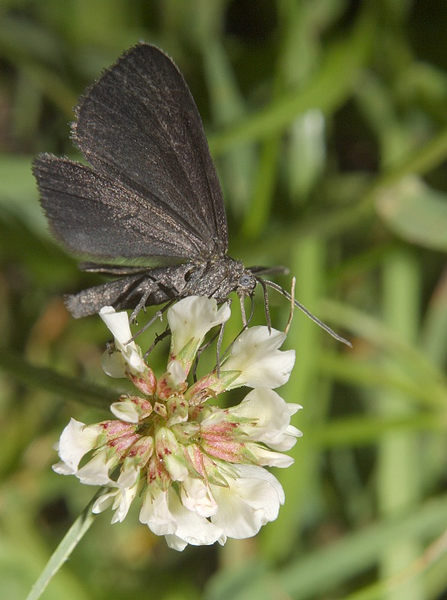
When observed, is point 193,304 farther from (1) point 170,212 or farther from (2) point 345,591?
(2) point 345,591

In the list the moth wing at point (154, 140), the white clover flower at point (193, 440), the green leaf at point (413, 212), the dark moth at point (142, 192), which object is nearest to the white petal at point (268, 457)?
the white clover flower at point (193, 440)

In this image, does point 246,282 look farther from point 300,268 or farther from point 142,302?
point 300,268

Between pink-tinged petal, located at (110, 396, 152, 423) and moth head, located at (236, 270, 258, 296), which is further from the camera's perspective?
moth head, located at (236, 270, 258, 296)

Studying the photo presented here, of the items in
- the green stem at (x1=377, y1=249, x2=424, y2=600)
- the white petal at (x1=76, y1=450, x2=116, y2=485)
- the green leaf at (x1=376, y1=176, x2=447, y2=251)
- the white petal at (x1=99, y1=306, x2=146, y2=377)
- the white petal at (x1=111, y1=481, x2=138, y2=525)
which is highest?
the white petal at (x1=99, y1=306, x2=146, y2=377)

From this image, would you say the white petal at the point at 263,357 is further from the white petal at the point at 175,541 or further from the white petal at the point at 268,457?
the white petal at the point at 175,541

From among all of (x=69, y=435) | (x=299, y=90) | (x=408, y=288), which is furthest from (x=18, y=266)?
(x=69, y=435)

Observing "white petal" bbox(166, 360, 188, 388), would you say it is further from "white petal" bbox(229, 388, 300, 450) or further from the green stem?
the green stem

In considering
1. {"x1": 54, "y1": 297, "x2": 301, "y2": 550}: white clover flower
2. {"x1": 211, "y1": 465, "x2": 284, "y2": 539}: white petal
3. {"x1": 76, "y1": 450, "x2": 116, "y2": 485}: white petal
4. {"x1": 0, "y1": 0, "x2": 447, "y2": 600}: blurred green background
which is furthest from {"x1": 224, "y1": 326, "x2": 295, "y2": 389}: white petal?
{"x1": 0, "y1": 0, "x2": 447, "y2": 600}: blurred green background
